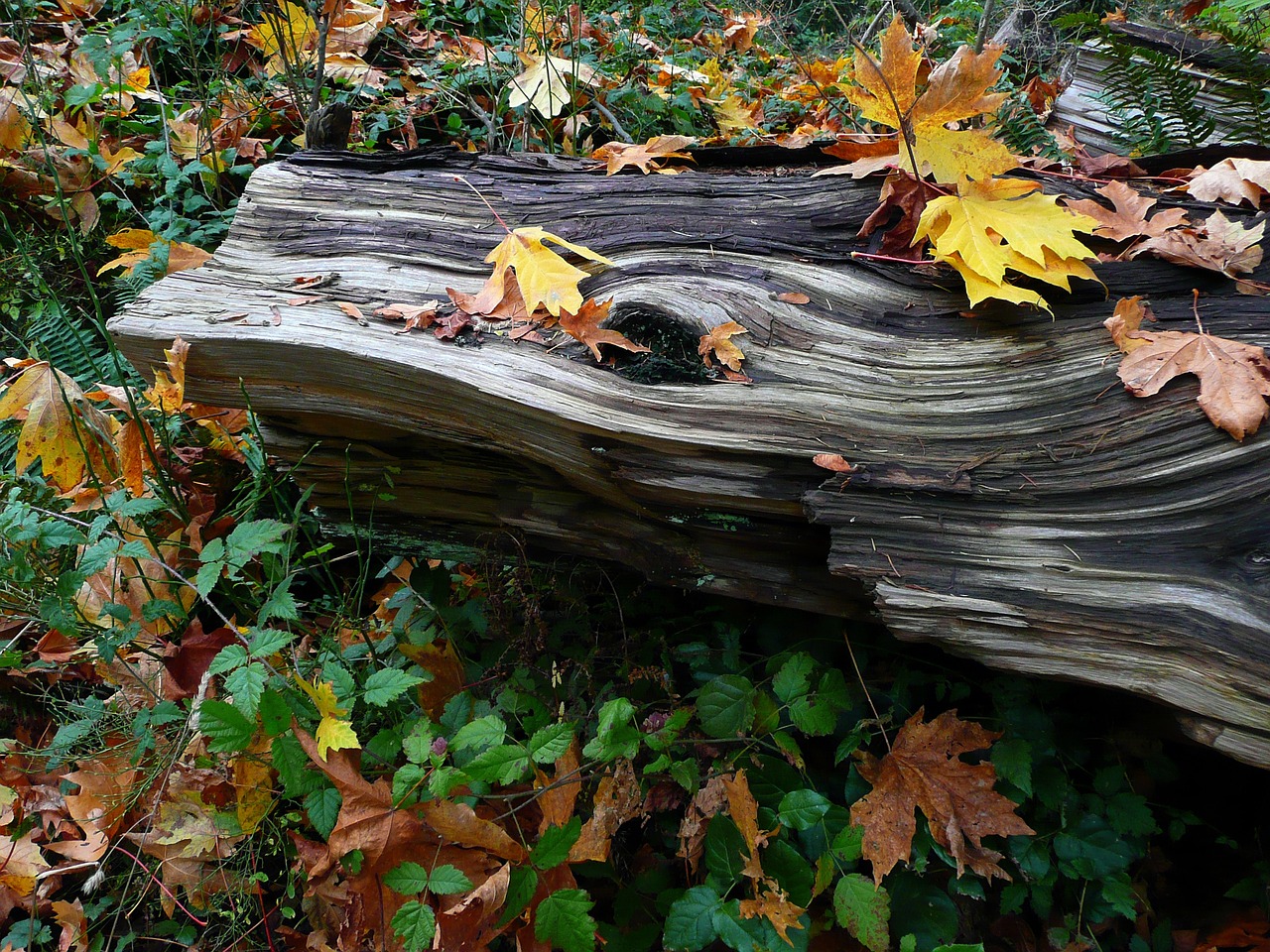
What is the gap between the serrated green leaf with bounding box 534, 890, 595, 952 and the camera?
1418mm

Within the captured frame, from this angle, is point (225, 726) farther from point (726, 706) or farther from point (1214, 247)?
point (1214, 247)

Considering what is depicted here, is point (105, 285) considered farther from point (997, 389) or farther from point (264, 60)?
point (997, 389)

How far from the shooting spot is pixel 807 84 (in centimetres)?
446

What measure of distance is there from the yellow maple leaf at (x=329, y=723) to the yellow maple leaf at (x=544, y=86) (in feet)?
7.80

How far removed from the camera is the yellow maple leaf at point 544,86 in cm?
312

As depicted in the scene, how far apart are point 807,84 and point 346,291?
11.5 feet

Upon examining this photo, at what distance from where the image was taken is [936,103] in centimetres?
167

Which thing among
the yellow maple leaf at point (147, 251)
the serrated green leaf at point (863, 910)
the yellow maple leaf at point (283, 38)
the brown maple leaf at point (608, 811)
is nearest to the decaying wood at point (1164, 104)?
the serrated green leaf at point (863, 910)

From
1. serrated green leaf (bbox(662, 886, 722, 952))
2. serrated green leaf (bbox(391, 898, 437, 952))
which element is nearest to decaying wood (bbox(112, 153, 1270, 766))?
serrated green leaf (bbox(662, 886, 722, 952))

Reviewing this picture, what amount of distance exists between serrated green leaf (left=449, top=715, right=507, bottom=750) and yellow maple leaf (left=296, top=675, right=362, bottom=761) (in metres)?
0.20

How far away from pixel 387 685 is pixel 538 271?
3.27ft

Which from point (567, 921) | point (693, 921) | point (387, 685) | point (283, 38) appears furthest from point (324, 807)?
point (283, 38)

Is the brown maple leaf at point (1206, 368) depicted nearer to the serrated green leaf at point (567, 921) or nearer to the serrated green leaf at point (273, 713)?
the serrated green leaf at point (567, 921)

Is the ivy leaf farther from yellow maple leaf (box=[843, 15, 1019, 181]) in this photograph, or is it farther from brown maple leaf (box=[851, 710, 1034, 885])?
yellow maple leaf (box=[843, 15, 1019, 181])
